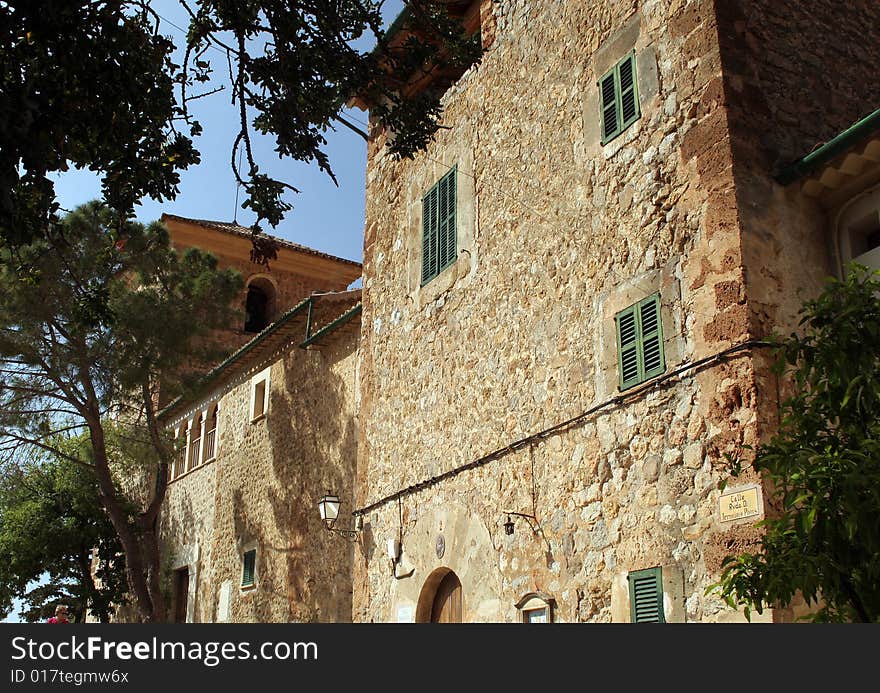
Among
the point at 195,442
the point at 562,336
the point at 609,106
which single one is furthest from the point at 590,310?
the point at 195,442

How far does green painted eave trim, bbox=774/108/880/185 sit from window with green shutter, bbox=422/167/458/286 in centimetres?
417

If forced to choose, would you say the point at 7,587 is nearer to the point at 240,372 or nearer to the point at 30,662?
the point at 240,372

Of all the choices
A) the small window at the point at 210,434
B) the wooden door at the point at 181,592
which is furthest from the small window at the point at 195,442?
the wooden door at the point at 181,592

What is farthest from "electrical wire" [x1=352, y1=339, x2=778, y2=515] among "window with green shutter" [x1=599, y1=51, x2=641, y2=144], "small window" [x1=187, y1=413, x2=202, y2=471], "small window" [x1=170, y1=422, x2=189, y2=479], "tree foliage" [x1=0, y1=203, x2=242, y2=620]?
"small window" [x1=170, y1=422, x2=189, y2=479]

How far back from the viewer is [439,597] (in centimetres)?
1001

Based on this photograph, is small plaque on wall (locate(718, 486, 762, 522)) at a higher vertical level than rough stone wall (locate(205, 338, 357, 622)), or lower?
lower

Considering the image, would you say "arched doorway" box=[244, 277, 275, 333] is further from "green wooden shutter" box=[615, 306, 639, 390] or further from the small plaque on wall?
the small plaque on wall

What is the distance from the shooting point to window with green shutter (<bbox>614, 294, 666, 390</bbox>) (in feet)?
24.5

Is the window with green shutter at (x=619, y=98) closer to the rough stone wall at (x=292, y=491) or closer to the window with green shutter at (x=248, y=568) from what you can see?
the rough stone wall at (x=292, y=491)

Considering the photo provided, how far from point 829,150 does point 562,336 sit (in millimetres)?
2705

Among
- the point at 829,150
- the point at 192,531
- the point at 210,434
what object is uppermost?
the point at 210,434

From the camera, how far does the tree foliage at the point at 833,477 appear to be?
4.34 metres

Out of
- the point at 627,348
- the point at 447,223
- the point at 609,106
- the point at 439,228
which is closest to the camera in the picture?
the point at 627,348

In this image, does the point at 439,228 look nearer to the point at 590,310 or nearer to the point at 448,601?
the point at 590,310
